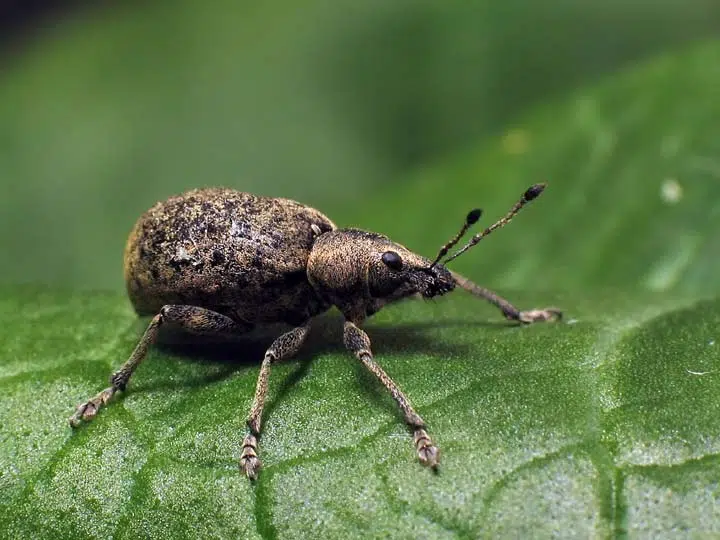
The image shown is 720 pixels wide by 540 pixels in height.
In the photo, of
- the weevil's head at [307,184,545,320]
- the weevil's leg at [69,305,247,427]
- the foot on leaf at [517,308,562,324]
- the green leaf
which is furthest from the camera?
the foot on leaf at [517,308,562,324]

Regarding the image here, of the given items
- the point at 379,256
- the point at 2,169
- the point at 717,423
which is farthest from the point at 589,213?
the point at 2,169

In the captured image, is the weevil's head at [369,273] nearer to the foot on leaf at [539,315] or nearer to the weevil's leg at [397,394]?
the weevil's leg at [397,394]

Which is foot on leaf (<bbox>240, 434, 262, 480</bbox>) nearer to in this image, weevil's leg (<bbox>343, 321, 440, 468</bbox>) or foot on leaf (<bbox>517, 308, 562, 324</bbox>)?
weevil's leg (<bbox>343, 321, 440, 468</bbox>)

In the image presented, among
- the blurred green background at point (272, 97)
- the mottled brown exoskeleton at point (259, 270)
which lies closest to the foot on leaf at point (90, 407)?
the mottled brown exoskeleton at point (259, 270)

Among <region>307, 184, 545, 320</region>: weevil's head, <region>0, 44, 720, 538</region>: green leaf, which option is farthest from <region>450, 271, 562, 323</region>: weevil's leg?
<region>307, 184, 545, 320</region>: weevil's head

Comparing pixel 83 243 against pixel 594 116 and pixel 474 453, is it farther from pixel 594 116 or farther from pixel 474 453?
pixel 474 453

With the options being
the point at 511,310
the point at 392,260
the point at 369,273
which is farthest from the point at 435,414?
the point at 511,310

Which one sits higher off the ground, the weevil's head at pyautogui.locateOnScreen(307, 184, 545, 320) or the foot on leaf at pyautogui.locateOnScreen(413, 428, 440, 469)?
the weevil's head at pyautogui.locateOnScreen(307, 184, 545, 320)
